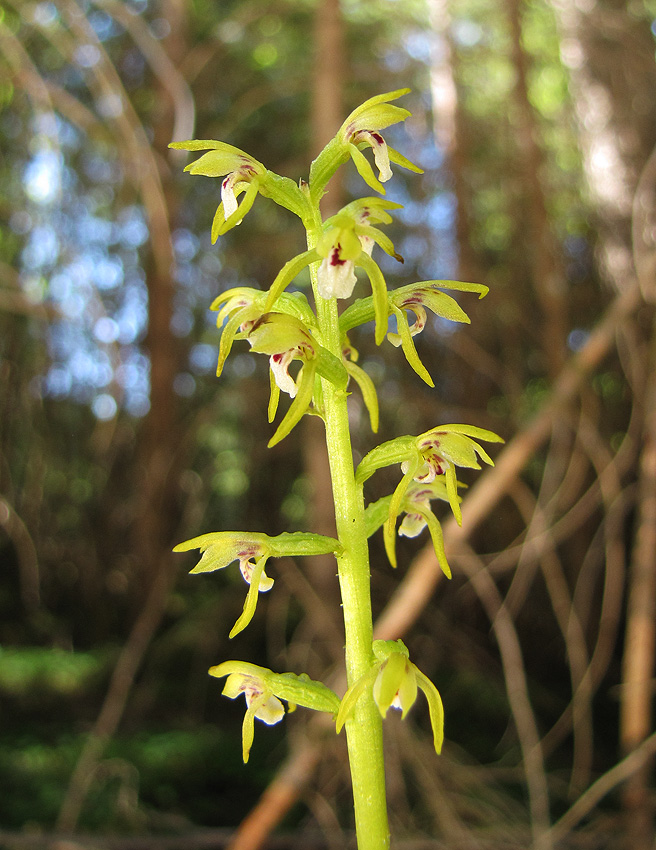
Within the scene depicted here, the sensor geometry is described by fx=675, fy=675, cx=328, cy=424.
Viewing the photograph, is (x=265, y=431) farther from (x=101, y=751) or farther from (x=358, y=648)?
(x=358, y=648)

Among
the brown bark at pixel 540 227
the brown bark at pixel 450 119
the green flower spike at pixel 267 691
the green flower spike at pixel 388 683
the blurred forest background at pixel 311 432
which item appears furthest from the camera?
the brown bark at pixel 450 119

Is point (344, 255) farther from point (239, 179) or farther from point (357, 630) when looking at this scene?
point (357, 630)

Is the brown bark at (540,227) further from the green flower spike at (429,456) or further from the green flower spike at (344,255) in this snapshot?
the green flower spike at (344,255)

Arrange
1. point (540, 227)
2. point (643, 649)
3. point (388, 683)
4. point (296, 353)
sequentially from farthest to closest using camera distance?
point (540, 227)
point (643, 649)
point (296, 353)
point (388, 683)

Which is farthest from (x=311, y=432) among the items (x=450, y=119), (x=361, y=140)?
(x=450, y=119)

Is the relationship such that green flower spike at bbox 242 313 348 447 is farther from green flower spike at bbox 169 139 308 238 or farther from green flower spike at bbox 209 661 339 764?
green flower spike at bbox 209 661 339 764

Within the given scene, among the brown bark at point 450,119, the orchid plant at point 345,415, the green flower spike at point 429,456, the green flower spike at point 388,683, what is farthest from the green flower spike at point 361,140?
the brown bark at point 450,119

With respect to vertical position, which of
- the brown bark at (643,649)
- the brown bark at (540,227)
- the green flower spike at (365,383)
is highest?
the brown bark at (540,227)
